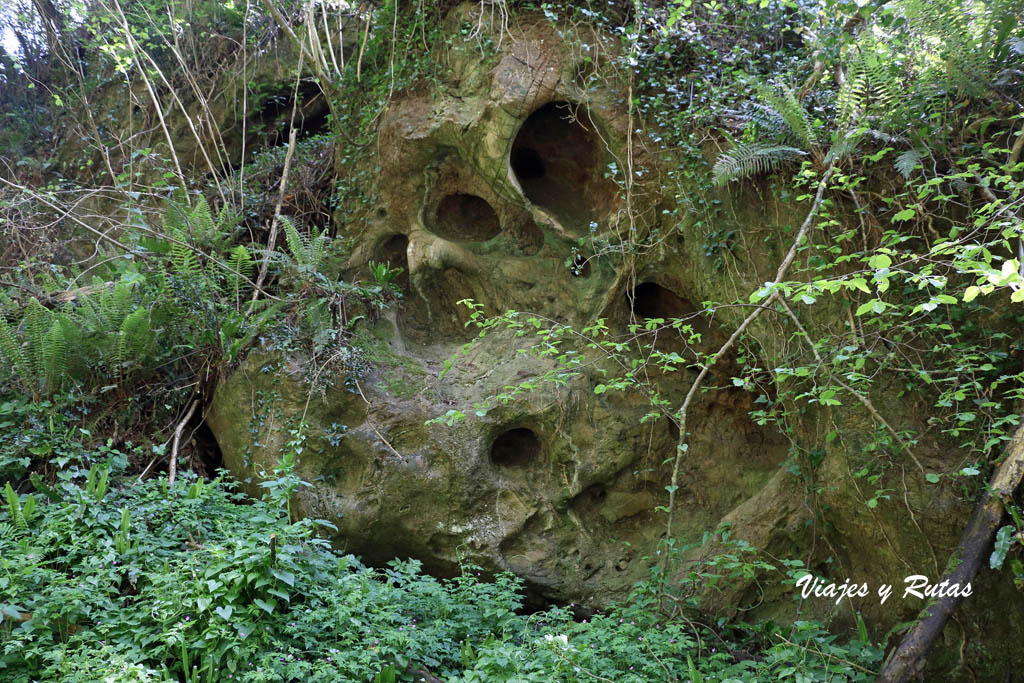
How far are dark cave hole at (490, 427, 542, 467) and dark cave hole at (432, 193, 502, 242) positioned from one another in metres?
1.85

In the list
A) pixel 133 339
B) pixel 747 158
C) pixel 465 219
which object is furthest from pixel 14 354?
pixel 747 158

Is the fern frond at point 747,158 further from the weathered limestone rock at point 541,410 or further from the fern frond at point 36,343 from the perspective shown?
the fern frond at point 36,343

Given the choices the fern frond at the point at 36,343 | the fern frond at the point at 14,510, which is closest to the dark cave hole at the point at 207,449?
the fern frond at the point at 36,343

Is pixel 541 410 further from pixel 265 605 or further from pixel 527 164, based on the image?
pixel 265 605

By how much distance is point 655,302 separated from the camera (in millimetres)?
6137

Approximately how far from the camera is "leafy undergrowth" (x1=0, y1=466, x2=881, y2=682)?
3.60 metres

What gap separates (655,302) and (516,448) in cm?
177

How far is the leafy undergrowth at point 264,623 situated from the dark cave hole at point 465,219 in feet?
10.3

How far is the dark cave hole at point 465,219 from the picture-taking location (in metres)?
6.60

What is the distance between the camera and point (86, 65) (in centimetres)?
953

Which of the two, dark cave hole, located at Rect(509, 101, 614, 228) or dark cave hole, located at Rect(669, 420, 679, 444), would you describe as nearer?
dark cave hole, located at Rect(669, 420, 679, 444)

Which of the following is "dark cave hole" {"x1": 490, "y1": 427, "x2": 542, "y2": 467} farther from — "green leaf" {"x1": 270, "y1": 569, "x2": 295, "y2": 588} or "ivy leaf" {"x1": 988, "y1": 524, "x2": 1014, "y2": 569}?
"ivy leaf" {"x1": 988, "y1": 524, "x2": 1014, "y2": 569}

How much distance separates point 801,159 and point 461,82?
116 inches

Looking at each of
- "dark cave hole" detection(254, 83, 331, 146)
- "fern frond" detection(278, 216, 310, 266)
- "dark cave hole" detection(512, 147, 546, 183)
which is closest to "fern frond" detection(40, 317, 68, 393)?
"fern frond" detection(278, 216, 310, 266)
